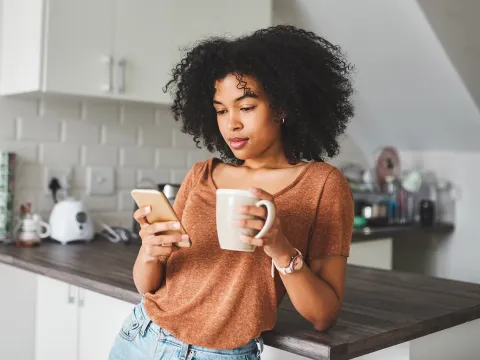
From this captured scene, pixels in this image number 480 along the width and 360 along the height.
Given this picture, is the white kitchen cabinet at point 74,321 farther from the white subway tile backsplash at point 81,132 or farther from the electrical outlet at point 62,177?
the white subway tile backsplash at point 81,132

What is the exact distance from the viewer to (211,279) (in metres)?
1.24

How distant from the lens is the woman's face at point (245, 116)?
123cm

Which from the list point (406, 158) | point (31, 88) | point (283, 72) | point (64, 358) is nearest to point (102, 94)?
point (31, 88)

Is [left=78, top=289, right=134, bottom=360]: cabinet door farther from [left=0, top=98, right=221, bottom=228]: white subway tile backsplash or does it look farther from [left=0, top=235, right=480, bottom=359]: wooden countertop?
[left=0, top=98, right=221, bottom=228]: white subway tile backsplash

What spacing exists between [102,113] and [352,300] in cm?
159

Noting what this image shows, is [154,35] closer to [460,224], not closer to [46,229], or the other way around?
[46,229]

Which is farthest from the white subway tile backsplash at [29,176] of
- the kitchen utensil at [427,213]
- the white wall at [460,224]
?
the white wall at [460,224]

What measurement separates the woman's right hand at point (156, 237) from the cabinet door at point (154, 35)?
140cm

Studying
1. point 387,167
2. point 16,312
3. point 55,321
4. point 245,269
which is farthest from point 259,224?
point 387,167

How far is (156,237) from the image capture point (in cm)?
120

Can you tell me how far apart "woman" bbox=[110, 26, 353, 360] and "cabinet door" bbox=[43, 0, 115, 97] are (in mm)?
1157

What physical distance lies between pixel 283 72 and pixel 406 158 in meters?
2.76

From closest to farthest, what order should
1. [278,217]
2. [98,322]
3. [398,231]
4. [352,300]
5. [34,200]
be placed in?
[278,217]
[352,300]
[98,322]
[34,200]
[398,231]

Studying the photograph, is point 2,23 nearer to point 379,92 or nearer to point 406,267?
point 379,92
